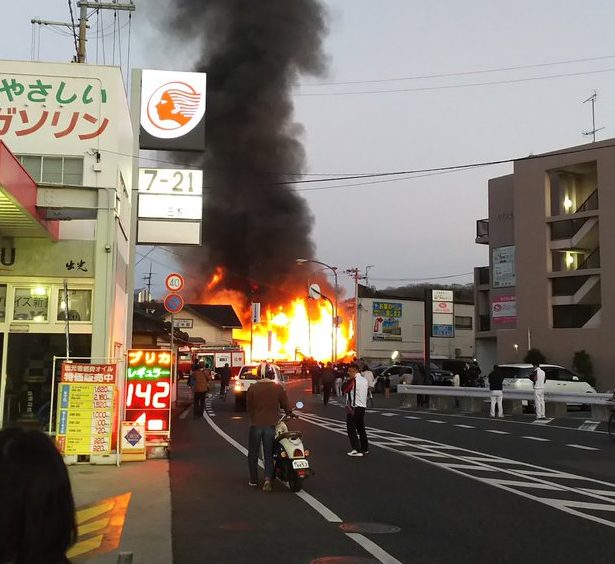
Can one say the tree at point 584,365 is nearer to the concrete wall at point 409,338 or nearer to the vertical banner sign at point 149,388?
the vertical banner sign at point 149,388

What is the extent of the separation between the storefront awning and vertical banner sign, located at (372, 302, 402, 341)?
55.6 m

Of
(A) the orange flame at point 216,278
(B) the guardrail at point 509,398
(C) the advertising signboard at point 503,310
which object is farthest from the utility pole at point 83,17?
(A) the orange flame at point 216,278

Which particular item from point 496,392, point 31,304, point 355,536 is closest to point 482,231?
point 496,392

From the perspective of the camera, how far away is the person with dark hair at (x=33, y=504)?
193cm

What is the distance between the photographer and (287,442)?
366 inches

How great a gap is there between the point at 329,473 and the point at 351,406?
2183 mm

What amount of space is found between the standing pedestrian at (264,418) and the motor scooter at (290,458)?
0.12 m

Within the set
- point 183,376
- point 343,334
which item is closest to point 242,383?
point 183,376

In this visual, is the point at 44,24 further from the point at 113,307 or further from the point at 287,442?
the point at 287,442

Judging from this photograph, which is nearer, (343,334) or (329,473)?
(329,473)

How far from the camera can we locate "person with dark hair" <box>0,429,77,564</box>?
193 centimetres

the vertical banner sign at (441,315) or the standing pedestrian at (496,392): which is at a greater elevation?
the vertical banner sign at (441,315)

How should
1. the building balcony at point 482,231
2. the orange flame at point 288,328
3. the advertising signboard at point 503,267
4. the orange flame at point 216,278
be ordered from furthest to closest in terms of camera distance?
the orange flame at point 288,328 < the orange flame at point 216,278 < the building balcony at point 482,231 < the advertising signboard at point 503,267

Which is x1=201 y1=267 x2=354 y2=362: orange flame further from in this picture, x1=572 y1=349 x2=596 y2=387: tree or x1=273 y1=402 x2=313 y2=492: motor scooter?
x1=273 y1=402 x2=313 y2=492: motor scooter
